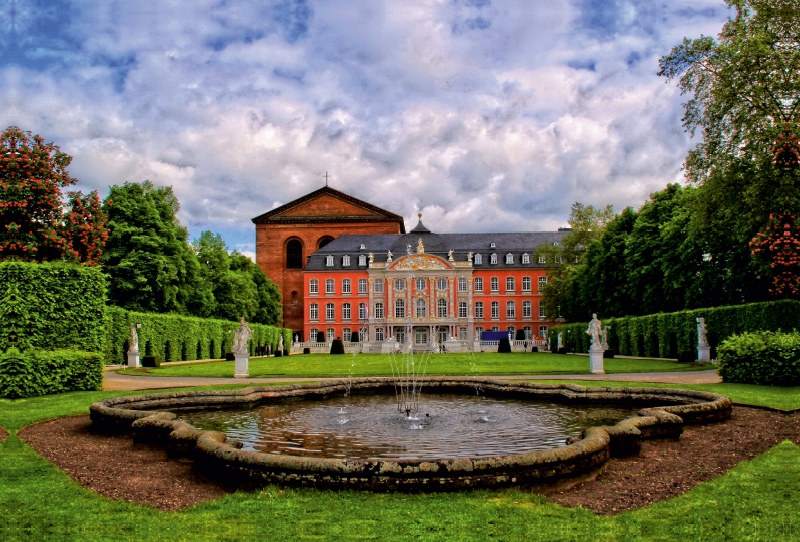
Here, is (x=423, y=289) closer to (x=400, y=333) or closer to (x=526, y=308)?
(x=400, y=333)

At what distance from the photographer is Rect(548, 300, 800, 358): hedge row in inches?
917

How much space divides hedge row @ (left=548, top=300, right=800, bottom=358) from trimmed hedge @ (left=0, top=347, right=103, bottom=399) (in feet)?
57.7

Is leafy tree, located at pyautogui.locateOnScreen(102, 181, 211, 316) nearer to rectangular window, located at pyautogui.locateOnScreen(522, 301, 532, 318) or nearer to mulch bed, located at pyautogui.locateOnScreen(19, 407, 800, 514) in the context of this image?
mulch bed, located at pyautogui.locateOnScreen(19, 407, 800, 514)

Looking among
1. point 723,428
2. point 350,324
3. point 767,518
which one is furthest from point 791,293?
point 350,324

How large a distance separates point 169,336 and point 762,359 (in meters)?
Answer: 27.7

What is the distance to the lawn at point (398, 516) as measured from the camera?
446cm

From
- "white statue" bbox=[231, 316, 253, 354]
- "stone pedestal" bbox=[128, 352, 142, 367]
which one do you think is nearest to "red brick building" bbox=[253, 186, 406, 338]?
"stone pedestal" bbox=[128, 352, 142, 367]

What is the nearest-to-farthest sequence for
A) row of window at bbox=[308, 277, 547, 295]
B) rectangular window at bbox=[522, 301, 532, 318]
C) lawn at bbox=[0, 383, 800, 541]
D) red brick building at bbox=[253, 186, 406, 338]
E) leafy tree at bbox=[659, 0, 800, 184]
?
lawn at bbox=[0, 383, 800, 541] < leafy tree at bbox=[659, 0, 800, 184] < row of window at bbox=[308, 277, 547, 295] < rectangular window at bbox=[522, 301, 532, 318] < red brick building at bbox=[253, 186, 406, 338]

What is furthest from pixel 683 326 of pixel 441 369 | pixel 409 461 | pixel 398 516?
pixel 398 516

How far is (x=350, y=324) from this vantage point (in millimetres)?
69438

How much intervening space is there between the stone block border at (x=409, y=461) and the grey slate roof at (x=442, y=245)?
58.4 meters

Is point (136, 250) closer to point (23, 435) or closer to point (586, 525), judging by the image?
point (23, 435)

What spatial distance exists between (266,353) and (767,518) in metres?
47.1

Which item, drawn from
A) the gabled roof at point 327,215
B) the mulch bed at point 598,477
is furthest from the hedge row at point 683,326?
the gabled roof at point 327,215
